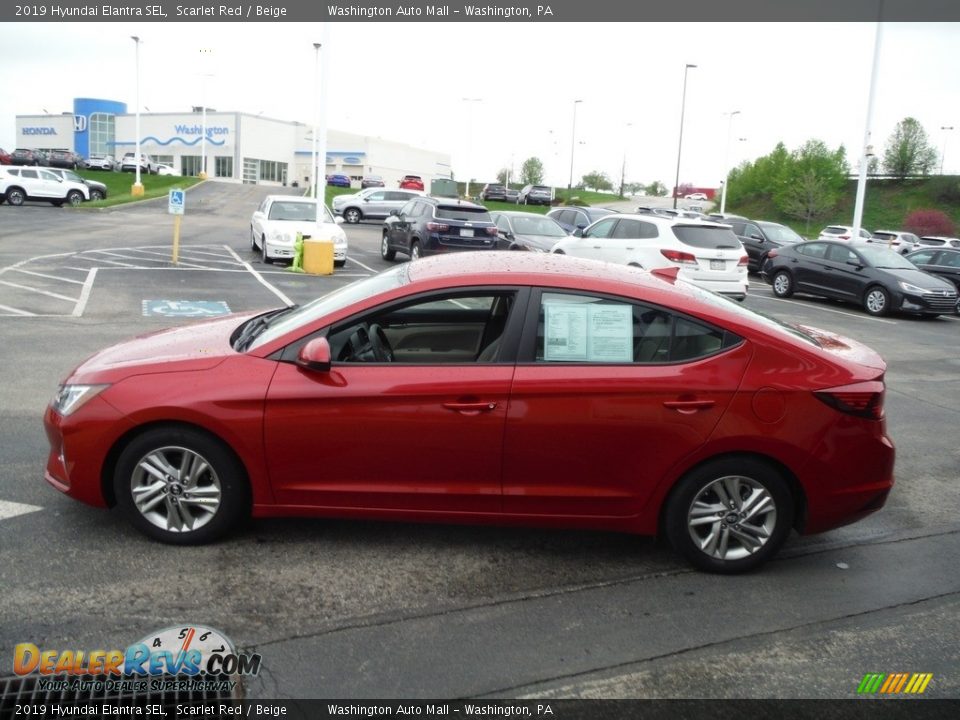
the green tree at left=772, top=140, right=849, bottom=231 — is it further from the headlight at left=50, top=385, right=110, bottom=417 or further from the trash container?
the headlight at left=50, top=385, right=110, bottom=417

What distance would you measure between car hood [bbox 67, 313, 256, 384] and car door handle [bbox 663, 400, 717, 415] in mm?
2283

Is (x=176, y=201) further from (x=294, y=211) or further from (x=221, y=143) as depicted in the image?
(x=221, y=143)

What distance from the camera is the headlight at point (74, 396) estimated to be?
450 centimetres

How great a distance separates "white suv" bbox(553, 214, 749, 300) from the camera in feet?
53.3

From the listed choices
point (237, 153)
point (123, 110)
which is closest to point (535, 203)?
point (237, 153)

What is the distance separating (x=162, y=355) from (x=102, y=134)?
108 meters

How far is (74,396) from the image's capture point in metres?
4.58

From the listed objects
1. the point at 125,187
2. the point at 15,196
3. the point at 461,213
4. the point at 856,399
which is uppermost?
the point at 125,187

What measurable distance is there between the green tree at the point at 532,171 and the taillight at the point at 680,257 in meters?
94.0

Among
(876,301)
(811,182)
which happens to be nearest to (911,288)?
(876,301)

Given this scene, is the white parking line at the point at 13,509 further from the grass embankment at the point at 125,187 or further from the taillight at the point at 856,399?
the grass embankment at the point at 125,187

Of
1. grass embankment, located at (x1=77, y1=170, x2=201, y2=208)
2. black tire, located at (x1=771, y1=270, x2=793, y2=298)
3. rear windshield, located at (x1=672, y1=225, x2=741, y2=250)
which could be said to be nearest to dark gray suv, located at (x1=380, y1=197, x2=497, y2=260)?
rear windshield, located at (x1=672, y1=225, x2=741, y2=250)

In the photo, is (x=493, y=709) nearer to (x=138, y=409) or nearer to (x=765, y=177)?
(x=138, y=409)

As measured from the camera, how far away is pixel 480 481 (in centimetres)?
444
